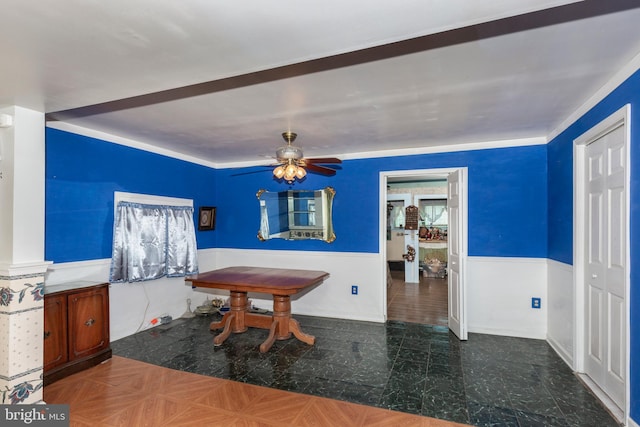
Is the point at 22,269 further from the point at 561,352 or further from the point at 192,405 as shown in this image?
the point at 561,352

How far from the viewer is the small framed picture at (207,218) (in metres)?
5.05

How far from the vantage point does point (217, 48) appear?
1565 mm

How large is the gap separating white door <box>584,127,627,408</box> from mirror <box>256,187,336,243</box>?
292cm

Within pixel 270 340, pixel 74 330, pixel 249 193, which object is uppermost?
pixel 249 193

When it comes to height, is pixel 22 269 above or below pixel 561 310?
above

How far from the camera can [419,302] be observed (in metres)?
5.53

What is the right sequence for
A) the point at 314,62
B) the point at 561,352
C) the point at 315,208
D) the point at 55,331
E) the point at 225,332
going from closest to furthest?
the point at 314,62
the point at 55,331
the point at 561,352
the point at 225,332
the point at 315,208

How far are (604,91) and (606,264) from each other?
1.30m

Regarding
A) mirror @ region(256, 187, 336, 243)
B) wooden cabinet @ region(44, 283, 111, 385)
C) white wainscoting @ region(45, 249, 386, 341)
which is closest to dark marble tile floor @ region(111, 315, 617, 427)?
white wainscoting @ region(45, 249, 386, 341)

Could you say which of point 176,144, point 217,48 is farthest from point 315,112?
point 176,144

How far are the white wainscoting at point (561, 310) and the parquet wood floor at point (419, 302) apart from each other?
1222mm

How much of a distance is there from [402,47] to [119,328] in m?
4.13

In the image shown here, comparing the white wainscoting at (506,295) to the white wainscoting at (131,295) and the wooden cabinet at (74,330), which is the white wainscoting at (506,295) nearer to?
the white wainscoting at (131,295)

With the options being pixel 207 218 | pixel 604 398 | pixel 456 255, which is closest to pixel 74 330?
pixel 207 218
